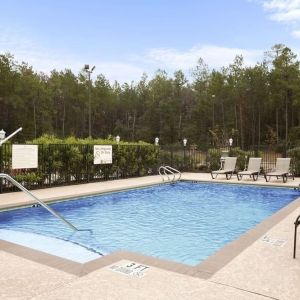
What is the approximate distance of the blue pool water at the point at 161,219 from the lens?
6.35m

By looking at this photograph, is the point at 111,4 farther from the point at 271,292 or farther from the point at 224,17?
the point at 271,292

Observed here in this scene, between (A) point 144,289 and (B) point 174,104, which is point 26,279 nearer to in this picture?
(A) point 144,289

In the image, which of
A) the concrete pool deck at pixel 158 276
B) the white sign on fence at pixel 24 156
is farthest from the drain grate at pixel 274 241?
the white sign on fence at pixel 24 156

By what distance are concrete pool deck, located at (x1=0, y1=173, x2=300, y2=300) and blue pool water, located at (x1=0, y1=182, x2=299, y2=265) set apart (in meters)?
1.22

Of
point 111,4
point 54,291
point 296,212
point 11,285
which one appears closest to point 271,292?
point 54,291

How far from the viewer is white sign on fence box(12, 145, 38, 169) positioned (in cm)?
1085

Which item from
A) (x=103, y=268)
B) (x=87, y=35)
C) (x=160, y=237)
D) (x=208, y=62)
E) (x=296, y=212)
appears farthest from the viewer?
(x=208, y=62)

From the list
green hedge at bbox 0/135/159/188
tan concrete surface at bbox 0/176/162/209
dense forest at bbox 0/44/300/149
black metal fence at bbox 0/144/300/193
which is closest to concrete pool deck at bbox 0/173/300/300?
tan concrete surface at bbox 0/176/162/209

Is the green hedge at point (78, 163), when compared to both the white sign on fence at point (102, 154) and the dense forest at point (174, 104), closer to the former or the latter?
the white sign on fence at point (102, 154)

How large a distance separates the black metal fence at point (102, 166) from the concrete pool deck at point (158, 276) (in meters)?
6.56

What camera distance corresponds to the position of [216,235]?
7.01 meters

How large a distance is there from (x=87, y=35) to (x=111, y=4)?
908cm

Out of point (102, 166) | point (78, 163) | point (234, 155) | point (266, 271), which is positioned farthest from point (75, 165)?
point (266, 271)

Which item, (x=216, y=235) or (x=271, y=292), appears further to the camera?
(x=216, y=235)
